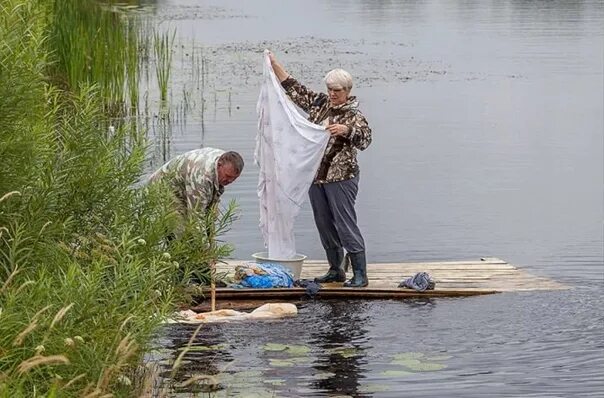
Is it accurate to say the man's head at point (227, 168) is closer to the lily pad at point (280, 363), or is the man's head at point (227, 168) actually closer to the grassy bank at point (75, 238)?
the lily pad at point (280, 363)

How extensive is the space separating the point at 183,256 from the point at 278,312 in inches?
108

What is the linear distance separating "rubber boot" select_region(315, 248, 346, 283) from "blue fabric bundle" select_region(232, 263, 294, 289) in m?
0.29

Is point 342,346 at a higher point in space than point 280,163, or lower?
lower

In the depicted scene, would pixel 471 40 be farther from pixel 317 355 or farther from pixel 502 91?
pixel 317 355

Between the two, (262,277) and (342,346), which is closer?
(342,346)

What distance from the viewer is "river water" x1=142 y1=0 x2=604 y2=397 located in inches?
351

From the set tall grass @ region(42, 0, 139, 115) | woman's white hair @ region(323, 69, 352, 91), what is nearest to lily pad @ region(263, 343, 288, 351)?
woman's white hair @ region(323, 69, 352, 91)

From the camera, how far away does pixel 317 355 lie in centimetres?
906

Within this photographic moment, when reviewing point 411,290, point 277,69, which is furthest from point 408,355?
point 277,69

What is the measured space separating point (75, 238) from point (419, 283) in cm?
411

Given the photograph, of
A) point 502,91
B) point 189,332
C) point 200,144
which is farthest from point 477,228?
point 502,91

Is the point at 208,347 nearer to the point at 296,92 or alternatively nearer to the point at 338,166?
the point at 338,166

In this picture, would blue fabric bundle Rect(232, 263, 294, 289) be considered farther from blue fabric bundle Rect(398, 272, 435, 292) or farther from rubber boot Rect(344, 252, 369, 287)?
blue fabric bundle Rect(398, 272, 435, 292)

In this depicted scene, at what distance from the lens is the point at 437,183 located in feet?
58.1
